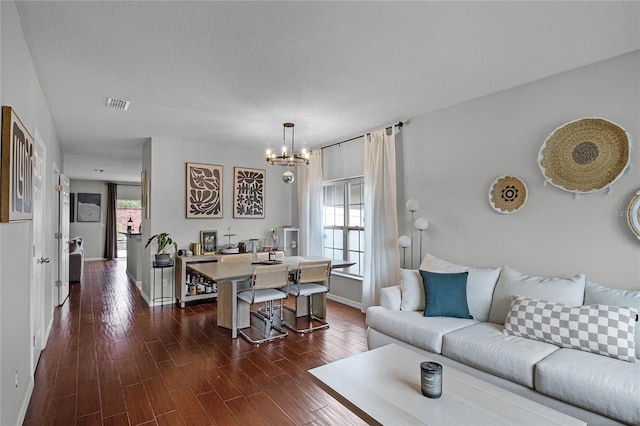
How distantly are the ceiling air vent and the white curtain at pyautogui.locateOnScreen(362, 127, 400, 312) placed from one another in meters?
3.01

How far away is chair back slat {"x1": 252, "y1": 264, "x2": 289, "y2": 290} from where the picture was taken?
3.59 meters

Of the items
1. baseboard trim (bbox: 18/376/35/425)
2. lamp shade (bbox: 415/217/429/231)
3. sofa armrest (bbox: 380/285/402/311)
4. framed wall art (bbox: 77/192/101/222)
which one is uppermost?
framed wall art (bbox: 77/192/101/222)

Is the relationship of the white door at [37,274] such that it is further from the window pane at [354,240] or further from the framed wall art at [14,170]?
the window pane at [354,240]

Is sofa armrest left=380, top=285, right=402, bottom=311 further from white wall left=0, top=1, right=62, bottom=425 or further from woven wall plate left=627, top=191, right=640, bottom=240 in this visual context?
white wall left=0, top=1, right=62, bottom=425

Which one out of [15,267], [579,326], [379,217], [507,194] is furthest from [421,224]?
[15,267]

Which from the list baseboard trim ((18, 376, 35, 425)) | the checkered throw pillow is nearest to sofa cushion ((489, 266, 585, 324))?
the checkered throw pillow

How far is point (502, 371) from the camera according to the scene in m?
2.26

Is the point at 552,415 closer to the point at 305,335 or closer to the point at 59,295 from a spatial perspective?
the point at 305,335

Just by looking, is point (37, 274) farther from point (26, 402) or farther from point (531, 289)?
point (531, 289)

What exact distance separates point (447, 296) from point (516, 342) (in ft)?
2.31

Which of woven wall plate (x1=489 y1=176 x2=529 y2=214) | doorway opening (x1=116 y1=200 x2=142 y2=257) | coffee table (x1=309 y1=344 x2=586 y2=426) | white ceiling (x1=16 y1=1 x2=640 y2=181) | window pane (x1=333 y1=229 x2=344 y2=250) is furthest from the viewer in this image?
doorway opening (x1=116 y1=200 x2=142 y2=257)

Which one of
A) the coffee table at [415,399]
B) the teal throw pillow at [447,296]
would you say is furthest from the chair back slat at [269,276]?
the coffee table at [415,399]

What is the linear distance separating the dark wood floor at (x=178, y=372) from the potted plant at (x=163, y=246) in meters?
0.76

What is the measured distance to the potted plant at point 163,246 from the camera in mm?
4889
